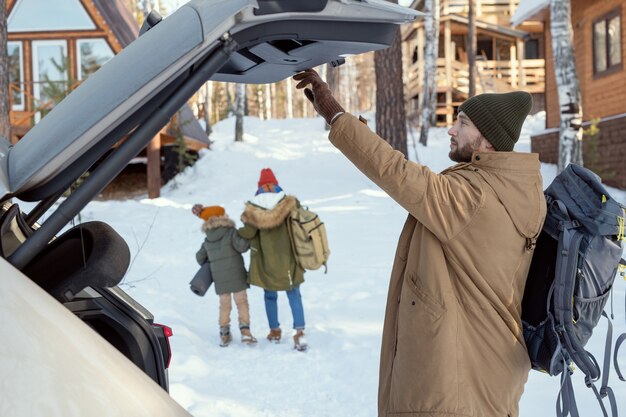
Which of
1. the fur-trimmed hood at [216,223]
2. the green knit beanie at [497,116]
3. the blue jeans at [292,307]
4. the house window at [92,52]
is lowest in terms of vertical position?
the blue jeans at [292,307]

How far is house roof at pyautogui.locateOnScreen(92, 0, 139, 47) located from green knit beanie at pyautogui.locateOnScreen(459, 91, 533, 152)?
57.0 feet

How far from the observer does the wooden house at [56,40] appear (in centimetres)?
1930

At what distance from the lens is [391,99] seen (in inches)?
634

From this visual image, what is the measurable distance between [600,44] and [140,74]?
A: 1780 cm

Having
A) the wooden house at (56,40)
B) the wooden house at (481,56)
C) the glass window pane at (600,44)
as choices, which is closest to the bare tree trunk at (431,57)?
the wooden house at (481,56)

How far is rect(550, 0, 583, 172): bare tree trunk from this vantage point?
12.6 meters

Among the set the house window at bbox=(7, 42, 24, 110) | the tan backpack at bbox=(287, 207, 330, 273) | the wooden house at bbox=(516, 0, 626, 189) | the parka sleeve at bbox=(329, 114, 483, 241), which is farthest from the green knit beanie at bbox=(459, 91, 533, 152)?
the house window at bbox=(7, 42, 24, 110)

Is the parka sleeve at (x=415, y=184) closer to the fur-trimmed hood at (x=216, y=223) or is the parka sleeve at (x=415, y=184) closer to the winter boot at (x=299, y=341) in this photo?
the winter boot at (x=299, y=341)

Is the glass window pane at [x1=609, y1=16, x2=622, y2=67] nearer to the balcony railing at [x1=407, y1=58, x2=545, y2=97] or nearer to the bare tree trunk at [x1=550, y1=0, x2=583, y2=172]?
the bare tree trunk at [x1=550, y1=0, x2=583, y2=172]

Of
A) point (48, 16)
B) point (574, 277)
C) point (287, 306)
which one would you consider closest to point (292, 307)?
point (287, 306)

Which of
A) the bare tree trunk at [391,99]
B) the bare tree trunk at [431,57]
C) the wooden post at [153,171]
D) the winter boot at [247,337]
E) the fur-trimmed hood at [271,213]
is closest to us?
the fur-trimmed hood at [271,213]

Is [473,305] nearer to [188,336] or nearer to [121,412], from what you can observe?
[121,412]

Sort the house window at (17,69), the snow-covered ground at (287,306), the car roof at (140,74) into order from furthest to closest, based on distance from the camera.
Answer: the house window at (17,69), the snow-covered ground at (287,306), the car roof at (140,74)

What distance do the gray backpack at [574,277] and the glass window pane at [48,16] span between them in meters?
18.9
